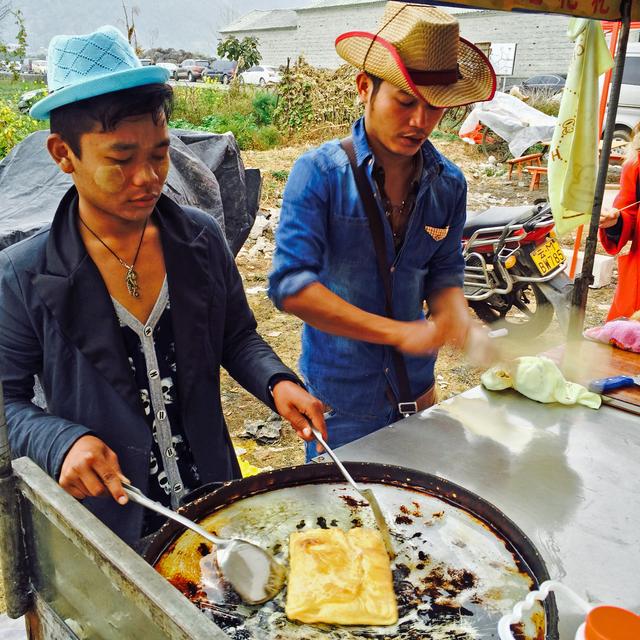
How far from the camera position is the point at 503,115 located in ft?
43.6

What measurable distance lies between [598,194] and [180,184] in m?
2.81

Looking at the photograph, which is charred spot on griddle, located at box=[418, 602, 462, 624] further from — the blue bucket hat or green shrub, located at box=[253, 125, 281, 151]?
green shrub, located at box=[253, 125, 281, 151]

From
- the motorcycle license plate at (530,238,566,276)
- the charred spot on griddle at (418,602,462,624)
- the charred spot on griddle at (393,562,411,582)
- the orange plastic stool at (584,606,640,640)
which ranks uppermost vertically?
the orange plastic stool at (584,606,640,640)

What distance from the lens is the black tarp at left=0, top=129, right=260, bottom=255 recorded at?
3.74 metres

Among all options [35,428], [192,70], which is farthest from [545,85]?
[192,70]

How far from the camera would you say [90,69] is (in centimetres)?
132

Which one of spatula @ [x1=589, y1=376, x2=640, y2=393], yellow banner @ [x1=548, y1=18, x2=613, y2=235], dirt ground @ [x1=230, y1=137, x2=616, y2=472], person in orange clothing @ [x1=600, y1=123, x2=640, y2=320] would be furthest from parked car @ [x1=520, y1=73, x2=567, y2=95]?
spatula @ [x1=589, y1=376, x2=640, y2=393]

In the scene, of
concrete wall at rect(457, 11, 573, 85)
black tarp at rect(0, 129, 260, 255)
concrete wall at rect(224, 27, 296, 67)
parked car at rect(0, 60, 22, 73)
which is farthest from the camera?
concrete wall at rect(224, 27, 296, 67)

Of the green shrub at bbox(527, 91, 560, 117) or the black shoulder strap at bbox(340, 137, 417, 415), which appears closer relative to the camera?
the black shoulder strap at bbox(340, 137, 417, 415)

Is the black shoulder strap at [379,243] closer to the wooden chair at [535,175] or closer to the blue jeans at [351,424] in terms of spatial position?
the blue jeans at [351,424]

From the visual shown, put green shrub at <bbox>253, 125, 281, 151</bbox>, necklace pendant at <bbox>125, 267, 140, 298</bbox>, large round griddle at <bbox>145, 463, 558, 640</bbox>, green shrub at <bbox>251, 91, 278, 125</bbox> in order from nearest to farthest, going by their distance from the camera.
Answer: large round griddle at <bbox>145, 463, 558, 640</bbox>, necklace pendant at <bbox>125, 267, 140, 298</bbox>, green shrub at <bbox>253, 125, 281, 151</bbox>, green shrub at <bbox>251, 91, 278, 125</bbox>

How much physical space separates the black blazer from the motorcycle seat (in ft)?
14.0

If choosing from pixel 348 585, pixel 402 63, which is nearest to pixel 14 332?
pixel 348 585

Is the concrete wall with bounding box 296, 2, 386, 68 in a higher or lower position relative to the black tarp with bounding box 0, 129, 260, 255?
higher
